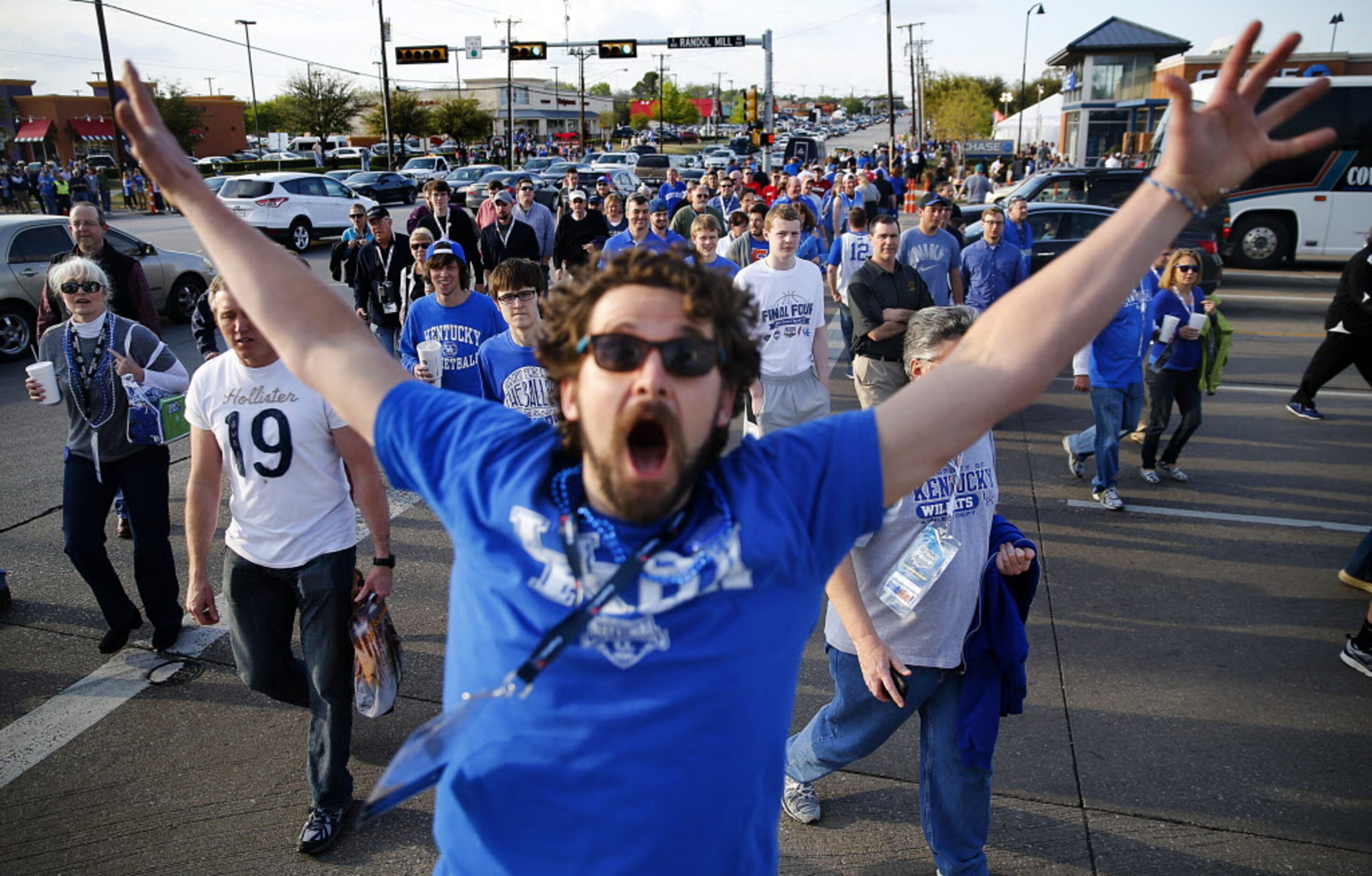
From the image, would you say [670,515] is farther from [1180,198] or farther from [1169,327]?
[1169,327]

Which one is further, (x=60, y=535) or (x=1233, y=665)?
(x=60, y=535)

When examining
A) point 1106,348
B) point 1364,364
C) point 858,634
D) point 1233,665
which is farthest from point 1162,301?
point 858,634

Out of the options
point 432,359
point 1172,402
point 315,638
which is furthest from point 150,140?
point 1172,402

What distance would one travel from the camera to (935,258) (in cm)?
876

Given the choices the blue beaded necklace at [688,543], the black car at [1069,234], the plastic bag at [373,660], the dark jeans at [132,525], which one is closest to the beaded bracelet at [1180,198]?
the blue beaded necklace at [688,543]

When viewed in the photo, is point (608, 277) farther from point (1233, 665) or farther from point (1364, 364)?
point (1364, 364)

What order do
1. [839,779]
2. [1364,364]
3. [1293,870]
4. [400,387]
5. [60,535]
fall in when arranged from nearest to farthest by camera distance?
[400,387] → [1293,870] → [839,779] → [60,535] → [1364,364]

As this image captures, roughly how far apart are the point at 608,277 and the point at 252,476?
89.4 inches

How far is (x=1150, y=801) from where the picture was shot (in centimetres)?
358

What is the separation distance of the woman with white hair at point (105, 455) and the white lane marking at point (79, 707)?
0.11 m

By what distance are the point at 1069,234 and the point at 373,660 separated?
12844 millimetres

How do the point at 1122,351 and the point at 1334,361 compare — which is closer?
the point at 1122,351

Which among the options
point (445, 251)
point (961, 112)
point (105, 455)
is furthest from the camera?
point (961, 112)

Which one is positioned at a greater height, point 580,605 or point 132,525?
point 580,605
